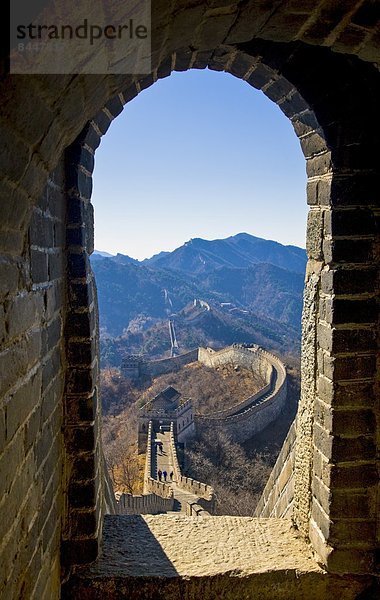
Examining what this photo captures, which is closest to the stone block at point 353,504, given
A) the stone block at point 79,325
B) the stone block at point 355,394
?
the stone block at point 355,394

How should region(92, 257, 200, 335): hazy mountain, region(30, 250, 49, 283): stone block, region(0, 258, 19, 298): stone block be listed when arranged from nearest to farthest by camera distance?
region(0, 258, 19, 298): stone block, region(30, 250, 49, 283): stone block, region(92, 257, 200, 335): hazy mountain

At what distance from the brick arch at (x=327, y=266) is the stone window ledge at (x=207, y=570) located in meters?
0.12

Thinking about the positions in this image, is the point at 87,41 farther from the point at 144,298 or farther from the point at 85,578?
the point at 144,298

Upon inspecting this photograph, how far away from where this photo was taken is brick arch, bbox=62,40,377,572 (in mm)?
2078

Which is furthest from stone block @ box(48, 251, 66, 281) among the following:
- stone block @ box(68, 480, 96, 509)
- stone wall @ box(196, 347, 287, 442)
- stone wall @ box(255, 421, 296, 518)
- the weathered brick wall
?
stone wall @ box(196, 347, 287, 442)

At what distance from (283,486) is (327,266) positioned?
172cm

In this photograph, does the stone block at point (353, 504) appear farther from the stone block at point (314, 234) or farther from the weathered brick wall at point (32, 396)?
the weathered brick wall at point (32, 396)

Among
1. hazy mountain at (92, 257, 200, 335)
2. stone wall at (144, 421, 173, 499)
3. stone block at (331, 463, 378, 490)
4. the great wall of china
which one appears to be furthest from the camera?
hazy mountain at (92, 257, 200, 335)

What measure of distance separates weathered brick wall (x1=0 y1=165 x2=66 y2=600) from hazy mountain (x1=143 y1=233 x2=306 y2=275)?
127 meters

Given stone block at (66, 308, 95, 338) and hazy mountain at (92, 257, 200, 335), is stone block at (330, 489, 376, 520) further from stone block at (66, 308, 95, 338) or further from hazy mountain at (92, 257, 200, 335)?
hazy mountain at (92, 257, 200, 335)

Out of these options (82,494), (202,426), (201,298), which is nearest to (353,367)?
(82,494)

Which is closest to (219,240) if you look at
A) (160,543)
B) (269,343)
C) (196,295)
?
(196,295)

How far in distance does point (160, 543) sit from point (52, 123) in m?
2.20

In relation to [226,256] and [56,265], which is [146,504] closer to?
[56,265]
